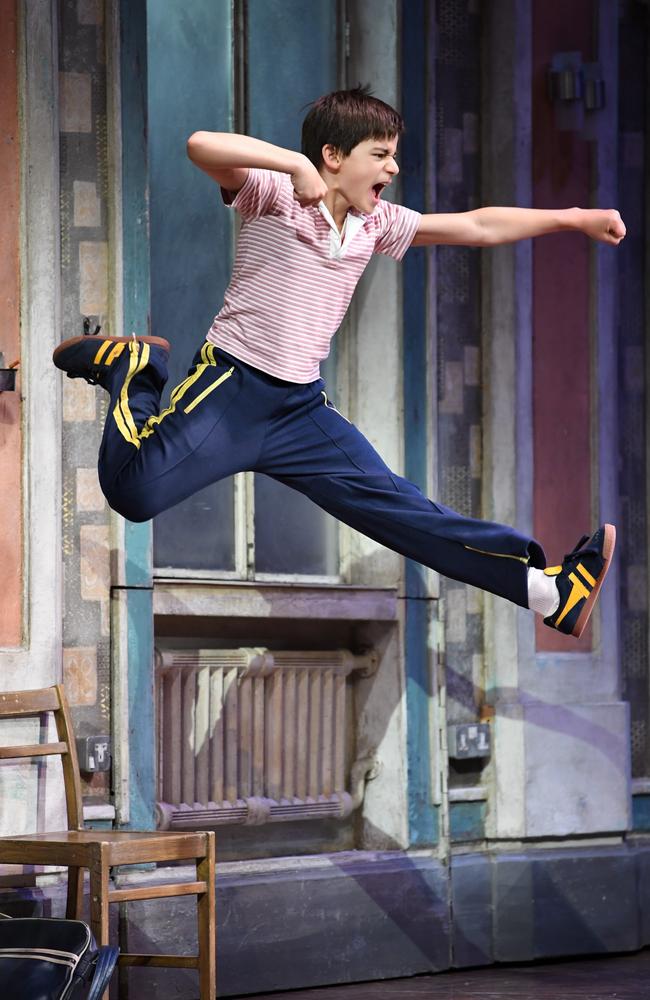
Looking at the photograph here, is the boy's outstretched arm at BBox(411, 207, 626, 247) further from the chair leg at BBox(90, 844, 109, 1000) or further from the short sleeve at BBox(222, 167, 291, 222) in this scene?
the chair leg at BBox(90, 844, 109, 1000)

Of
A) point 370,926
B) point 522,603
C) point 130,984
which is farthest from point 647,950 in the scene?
point 522,603

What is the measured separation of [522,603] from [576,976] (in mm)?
1947

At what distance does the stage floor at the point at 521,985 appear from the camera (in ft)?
16.1

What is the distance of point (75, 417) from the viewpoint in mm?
4820

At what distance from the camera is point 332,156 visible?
365cm

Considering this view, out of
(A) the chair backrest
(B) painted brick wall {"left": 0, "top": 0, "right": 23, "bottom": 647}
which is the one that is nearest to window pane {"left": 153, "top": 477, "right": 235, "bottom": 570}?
(B) painted brick wall {"left": 0, "top": 0, "right": 23, "bottom": 647}

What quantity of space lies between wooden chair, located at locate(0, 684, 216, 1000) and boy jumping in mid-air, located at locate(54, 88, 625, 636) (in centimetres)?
90

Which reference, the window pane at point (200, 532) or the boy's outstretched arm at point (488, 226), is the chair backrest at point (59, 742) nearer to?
the window pane at point (200, 532)

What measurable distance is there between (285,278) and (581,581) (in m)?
0.97

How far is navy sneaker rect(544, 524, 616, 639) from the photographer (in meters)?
3.80

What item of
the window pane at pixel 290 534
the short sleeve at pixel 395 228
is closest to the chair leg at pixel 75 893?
the window pane at pixel 290 534

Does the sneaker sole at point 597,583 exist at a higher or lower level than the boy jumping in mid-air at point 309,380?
lower

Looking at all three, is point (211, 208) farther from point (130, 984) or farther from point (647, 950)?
point (647, 950)

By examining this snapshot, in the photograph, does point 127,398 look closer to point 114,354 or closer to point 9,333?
point 114,354
